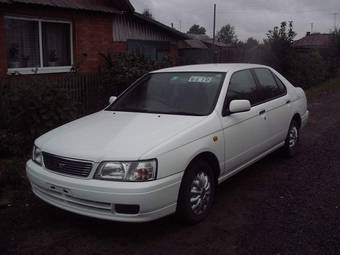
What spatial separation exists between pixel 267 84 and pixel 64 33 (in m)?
7.09

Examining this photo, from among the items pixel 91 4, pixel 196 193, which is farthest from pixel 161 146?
pixel 91 4

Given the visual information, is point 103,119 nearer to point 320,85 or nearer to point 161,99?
point 161,99

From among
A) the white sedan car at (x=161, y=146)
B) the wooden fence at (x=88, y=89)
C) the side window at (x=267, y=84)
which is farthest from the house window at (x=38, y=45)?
the side window at (x=267, y=84)

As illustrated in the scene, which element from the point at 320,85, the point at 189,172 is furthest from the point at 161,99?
the point at 320,85

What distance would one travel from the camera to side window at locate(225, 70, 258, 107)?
16.5ft

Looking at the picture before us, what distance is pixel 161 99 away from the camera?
5031 millimetres

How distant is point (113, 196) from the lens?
357 centimetres

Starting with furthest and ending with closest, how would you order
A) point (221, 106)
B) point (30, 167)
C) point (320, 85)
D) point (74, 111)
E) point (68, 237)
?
point (320, 85)
point (74, 111)
point (221, 106)
point (30, 167)
point (68, 237)

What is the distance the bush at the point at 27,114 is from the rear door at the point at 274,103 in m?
3.32

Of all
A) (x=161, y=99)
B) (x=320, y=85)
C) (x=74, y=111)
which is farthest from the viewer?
(x=320, y=85)

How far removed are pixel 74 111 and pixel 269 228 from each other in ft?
14.5

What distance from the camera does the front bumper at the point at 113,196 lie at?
3.57 metres

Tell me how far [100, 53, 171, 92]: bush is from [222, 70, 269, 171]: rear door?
17.3 ft

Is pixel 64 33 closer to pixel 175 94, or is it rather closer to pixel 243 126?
pixel 175 94
